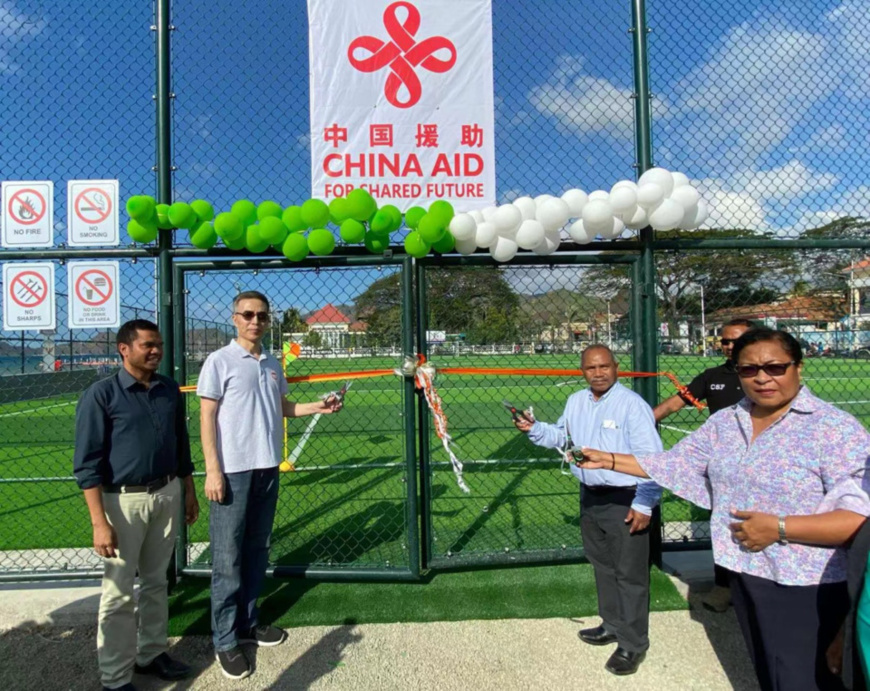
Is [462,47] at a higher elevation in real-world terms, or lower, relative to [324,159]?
higher

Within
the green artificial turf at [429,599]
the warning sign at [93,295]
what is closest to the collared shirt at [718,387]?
the green artificial turf at [429,599]

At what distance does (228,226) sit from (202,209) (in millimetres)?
Result: 277

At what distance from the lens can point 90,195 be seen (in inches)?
143

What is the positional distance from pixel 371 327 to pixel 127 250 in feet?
5.61

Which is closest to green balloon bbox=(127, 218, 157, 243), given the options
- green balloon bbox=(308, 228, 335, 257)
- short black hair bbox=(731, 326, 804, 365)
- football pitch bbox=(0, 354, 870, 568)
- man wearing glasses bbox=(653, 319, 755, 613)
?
green balloon bbox=(308, 228, 335, 257)

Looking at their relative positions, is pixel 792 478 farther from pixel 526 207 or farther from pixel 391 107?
pixel 391 107

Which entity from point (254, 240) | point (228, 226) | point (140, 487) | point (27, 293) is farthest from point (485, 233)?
point (27, 293)

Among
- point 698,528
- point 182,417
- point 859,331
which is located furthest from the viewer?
point 698,528

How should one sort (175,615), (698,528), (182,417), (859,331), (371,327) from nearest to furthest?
(182,417) → (175,615) → (371,327) → (859,331) → (698,528)

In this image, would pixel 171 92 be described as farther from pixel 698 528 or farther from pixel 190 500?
pixel 698 528

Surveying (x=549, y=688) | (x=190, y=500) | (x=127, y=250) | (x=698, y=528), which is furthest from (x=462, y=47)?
(x=698, y=528)

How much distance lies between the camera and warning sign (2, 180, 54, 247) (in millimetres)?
3625

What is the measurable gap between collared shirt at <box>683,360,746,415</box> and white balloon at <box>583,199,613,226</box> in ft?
4.36

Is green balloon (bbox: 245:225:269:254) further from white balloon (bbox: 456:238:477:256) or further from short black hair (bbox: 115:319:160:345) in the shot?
white balloon (bbox: 456:238:477:256)
